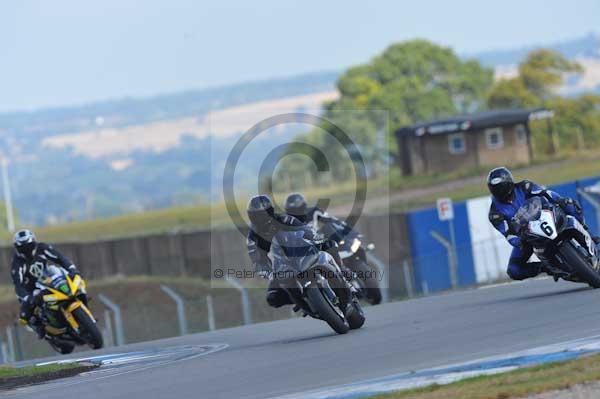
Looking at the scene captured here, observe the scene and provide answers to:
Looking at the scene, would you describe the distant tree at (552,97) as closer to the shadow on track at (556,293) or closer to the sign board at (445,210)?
the sign board at (445,210)

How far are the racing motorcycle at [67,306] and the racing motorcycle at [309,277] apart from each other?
5.82 m

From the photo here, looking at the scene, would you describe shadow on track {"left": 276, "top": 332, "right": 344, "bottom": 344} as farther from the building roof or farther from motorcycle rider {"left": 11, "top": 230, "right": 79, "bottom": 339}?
the building roof

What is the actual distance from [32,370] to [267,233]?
9.67ft

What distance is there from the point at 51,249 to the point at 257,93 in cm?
16169

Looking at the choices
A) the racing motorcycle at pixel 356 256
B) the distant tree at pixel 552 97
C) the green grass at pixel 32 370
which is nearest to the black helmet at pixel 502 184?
the racing motorcycle at pixel 356 256

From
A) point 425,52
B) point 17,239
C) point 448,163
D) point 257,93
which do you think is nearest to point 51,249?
point 17,239

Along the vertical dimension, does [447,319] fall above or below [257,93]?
below

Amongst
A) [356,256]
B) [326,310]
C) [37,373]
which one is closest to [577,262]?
[326,310]

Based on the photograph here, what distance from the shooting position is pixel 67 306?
19188 mm

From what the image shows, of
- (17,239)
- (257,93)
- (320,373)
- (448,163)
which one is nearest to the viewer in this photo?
(320,373)

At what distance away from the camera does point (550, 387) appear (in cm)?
886

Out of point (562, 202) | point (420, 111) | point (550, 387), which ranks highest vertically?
point (420, 111)

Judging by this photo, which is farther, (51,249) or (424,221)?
(424,221)

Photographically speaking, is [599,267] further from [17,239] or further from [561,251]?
[17,239]
